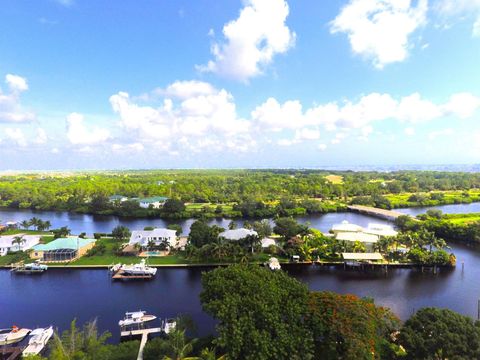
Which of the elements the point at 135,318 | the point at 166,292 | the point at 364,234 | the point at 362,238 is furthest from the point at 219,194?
the point at 135,318

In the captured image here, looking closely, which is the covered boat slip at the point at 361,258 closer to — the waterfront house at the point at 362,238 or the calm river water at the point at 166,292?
the calm river water at the point at 166,292

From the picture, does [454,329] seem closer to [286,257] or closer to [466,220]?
[286,257]

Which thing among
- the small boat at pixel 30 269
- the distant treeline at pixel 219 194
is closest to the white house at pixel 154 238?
the small boat at pixel 30 269

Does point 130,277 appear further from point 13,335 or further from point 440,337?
point 440,337

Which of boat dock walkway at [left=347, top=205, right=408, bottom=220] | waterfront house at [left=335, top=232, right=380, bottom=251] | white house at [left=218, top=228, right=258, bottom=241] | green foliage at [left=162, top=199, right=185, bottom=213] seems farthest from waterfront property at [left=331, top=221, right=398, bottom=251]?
green foliage at [left=162, top=199, right=185, bottom=213]

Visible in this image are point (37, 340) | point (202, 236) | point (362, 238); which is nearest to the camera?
point (37, 340)

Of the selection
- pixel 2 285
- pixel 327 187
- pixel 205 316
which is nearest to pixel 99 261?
pixel 2 285
